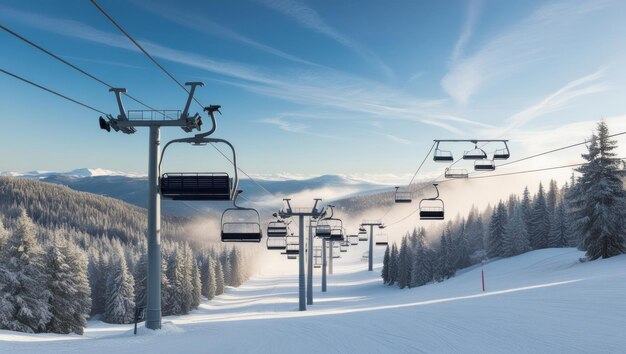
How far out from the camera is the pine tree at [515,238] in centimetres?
8669

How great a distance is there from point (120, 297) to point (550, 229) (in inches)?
2885

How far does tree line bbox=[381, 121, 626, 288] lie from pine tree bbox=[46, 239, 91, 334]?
43.0 m

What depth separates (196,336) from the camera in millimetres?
15367

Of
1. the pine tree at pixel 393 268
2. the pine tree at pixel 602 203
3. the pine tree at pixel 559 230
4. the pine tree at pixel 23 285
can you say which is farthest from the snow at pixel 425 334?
the pine tree at pixel 393 268

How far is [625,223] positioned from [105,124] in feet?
159

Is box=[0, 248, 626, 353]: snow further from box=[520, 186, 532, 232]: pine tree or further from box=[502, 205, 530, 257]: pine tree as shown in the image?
box=[520, 186, 532, 232]: pine tree

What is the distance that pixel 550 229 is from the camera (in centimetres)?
8831

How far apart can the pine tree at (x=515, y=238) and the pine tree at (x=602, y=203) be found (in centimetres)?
3885

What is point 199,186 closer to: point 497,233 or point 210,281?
point 210,281

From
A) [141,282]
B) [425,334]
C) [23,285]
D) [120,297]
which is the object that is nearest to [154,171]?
[425,334]

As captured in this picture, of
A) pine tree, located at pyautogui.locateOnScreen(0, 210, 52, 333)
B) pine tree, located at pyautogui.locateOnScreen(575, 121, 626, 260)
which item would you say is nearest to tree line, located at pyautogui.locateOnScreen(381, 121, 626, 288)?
pine tree, located at pyautogui.locateOnScreen(575, 121, 626, 260)

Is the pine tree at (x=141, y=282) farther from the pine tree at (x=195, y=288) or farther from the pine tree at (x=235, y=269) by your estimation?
the pine tree at (x=235, y=269)

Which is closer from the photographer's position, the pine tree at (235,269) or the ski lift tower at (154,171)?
the ski lift tower at (154,171)

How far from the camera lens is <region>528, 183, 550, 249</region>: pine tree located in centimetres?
8888
